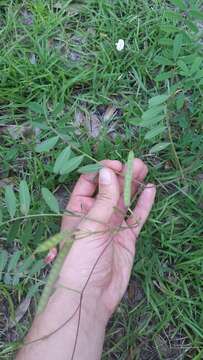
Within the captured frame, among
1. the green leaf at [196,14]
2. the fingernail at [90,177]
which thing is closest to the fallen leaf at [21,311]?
the fingernail at [90,177]

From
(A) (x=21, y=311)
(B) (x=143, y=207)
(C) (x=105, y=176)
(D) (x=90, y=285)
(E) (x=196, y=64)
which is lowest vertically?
(A) (x=21, y=311)

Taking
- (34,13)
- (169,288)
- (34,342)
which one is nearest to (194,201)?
(169,288)

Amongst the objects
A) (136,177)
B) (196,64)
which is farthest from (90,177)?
(196,64)

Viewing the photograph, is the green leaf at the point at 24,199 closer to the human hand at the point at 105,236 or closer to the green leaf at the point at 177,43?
the human hand at the point at 105,236

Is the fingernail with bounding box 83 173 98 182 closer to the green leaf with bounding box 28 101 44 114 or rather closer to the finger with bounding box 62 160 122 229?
the finger with bounding box 62 160 122 229

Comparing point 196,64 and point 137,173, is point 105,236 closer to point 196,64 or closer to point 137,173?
point 137,173

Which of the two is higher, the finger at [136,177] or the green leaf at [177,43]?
the green leaf at [177,43]

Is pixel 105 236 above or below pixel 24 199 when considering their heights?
below

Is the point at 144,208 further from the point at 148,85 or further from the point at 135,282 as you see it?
the point at 148,85
